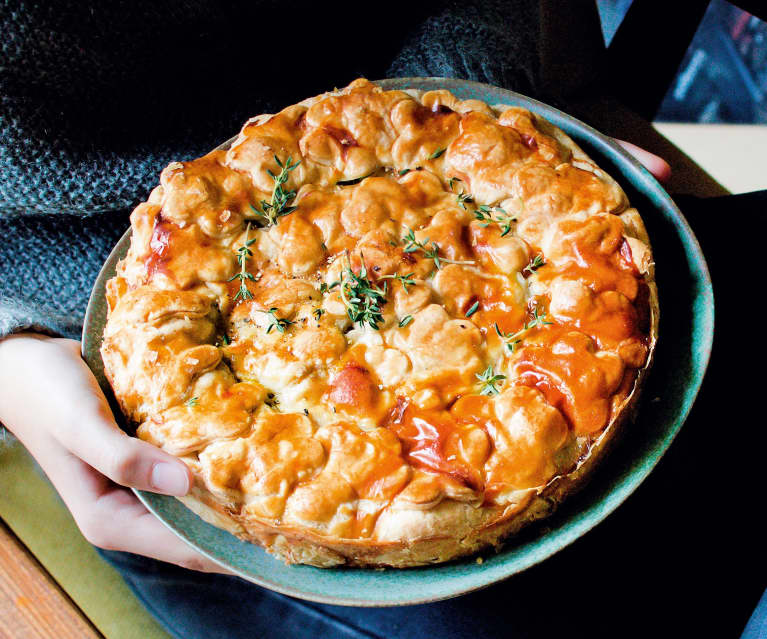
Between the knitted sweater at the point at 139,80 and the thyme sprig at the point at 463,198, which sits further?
the knitted sweater at the point at 139,80

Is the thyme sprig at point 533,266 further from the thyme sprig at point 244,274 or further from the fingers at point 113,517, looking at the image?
the fingers at point 113,517

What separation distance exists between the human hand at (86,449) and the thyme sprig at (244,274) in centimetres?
24

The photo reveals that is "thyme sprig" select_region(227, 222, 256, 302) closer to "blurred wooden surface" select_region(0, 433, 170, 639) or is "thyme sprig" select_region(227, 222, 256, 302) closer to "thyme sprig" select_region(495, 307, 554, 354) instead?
"thyme sprig" select_region(495, 307, 554, 354)

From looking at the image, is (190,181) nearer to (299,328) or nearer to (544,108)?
(299,328)

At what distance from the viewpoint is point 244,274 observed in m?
1.02

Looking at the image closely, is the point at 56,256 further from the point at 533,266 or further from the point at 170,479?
the point at 533,266

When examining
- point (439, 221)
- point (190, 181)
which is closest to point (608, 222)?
point (439, 221)

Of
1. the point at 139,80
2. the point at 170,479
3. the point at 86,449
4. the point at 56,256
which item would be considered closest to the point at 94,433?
Answer: the point at 86,449

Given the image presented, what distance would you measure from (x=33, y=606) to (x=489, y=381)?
3.19 feet

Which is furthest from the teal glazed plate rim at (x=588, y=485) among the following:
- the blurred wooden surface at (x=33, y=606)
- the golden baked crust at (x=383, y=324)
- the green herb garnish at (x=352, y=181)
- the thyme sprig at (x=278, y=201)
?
the blurred wooden surface at (x=33, y=606)

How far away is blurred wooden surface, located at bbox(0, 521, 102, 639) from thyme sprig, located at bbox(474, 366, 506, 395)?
883 millimetres

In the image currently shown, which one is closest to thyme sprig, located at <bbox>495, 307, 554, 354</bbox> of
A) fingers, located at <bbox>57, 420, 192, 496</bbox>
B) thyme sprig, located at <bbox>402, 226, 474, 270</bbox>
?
thyme sprig, located at <bbox>402, 226, 474, 270</bbox>

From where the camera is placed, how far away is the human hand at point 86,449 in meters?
0.89

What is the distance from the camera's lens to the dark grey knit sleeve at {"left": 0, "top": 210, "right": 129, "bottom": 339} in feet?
4.66
